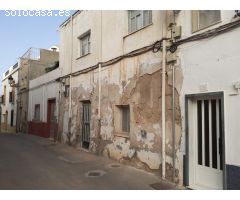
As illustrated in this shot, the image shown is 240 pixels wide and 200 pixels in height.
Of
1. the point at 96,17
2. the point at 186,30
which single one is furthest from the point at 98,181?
the point at 96,17

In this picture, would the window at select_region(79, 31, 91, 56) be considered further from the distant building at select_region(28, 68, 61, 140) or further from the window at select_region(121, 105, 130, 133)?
the window at select_region(121, 105, 130, 133)

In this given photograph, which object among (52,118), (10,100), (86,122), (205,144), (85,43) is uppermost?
(85,43)

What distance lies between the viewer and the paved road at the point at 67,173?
6.84 metres

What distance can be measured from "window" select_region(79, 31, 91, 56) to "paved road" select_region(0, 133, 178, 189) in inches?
175

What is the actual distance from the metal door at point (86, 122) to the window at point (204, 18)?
21.0ft

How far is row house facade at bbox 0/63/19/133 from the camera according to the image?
2530 centimetres

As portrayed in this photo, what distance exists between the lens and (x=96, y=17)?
1137 cm

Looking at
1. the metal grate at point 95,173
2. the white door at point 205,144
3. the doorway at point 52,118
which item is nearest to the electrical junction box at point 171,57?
the white door at point 205,144

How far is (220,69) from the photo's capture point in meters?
5.94

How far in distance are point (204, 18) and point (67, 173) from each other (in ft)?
17.8

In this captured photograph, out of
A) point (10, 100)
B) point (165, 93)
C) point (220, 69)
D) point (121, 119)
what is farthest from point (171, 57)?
point (10, 100)

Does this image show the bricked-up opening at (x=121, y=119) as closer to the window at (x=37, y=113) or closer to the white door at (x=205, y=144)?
the white door at (x=205, y=144)

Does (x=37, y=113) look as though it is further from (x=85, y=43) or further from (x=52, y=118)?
(x=85, y=43)

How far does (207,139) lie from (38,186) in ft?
13.1
